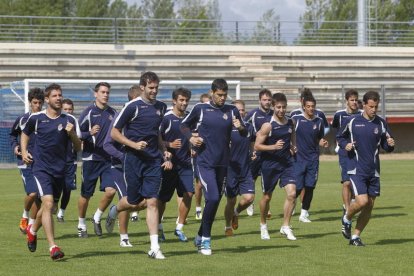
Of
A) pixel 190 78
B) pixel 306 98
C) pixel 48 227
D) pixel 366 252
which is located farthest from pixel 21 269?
pixel 190 78

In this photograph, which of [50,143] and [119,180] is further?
[119,180]

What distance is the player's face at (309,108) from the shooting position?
54.6 ft

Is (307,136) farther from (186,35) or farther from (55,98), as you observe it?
(186,35)

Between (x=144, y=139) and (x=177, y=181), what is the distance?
8.36ft

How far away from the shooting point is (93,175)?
15656mm

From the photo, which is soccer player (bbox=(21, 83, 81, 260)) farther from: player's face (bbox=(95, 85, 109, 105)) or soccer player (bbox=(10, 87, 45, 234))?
player's face (bbox=(95, 85, 109, 105))

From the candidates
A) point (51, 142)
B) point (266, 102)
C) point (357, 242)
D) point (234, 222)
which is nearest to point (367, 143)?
point (357, 242)

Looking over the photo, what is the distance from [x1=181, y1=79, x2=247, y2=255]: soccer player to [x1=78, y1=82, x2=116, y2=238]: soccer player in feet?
8.29

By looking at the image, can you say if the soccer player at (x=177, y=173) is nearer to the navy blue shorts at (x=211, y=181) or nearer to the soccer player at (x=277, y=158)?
the soccer player at (x=277, y=158)

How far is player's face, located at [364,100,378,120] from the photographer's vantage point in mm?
13281

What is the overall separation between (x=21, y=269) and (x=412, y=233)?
6206 millimetres

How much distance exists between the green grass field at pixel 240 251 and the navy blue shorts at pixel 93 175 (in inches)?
24.7

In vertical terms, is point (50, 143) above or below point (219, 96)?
below

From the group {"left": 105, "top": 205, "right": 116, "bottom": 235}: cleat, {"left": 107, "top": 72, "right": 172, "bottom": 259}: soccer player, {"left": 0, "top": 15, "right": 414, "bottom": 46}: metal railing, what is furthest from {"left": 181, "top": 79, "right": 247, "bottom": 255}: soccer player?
{"left": 0, "top": 15, "right": 414, "bottom": 46}: metal railing
